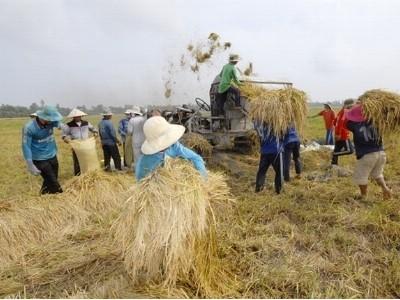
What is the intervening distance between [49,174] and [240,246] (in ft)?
10.9

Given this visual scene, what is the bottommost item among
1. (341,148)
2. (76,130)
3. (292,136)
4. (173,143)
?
(341,148)

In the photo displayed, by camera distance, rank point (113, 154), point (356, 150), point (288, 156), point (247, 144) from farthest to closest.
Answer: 1. point (247, 144)
2. point (113, 154)
3. point (288, 156)
4. point (356, 150)

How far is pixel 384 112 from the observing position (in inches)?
209

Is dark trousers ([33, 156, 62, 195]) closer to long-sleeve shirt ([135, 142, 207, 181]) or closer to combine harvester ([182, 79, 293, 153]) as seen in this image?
long-sleeve shirt ([135, 142, 207, 181])

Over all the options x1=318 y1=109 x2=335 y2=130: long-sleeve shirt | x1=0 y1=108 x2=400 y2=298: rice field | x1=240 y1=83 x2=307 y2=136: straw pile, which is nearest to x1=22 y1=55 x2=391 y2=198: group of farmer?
x1=240 y1=83 x2=307 y2=136: straw pile

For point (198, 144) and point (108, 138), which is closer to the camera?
point (108, 138)

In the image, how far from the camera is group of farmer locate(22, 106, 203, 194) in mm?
3467

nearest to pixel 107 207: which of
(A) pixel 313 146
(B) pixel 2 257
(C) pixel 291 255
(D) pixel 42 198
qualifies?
(D) pixel 42 198

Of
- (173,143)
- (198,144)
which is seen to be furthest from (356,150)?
(198,144)

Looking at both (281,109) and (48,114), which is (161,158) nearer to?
(48,114)

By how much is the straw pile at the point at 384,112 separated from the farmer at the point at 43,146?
425 cm

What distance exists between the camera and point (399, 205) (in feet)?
16.5

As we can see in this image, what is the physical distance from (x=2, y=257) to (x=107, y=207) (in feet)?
5.66

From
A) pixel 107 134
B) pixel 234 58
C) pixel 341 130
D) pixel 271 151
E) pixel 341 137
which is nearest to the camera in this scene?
pixel 271 151
